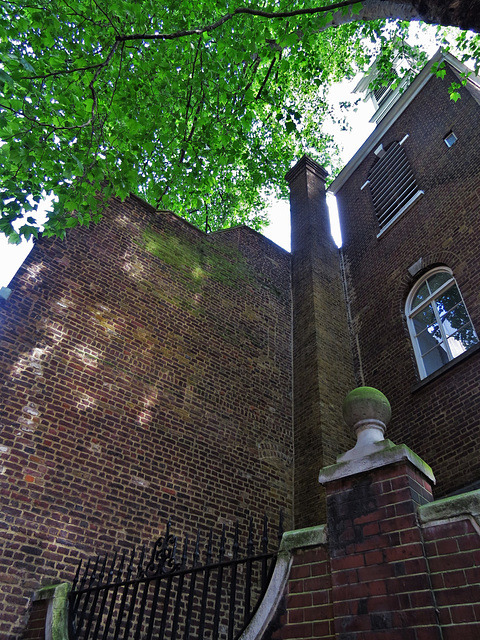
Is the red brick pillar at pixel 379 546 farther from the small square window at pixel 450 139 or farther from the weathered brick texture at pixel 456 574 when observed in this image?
the small square window at pixel 450 139

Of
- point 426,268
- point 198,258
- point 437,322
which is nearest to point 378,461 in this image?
point 437,322

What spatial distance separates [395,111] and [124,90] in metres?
8.04

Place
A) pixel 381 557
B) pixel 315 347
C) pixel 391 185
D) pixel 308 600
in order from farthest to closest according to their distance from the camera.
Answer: pixel 391 185
pixel 315 347
pixel 308 600
pixel 381 557

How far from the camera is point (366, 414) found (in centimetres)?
347

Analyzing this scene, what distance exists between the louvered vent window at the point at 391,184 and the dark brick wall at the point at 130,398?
13.6ft

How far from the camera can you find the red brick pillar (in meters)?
2.46

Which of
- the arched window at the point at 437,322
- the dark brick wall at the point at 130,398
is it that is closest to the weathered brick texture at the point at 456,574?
the dark brick wall at the point at 130,398

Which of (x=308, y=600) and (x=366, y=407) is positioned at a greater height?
(x=366, y=407)

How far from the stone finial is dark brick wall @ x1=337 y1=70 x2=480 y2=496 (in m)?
3.70

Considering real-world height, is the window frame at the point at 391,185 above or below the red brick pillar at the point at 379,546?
above

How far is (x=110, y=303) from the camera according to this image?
7664 millimetres

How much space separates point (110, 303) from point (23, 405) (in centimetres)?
237

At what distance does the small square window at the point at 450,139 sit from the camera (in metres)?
9.61

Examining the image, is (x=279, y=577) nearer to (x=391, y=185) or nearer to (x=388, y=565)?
(x=388, y=565)
